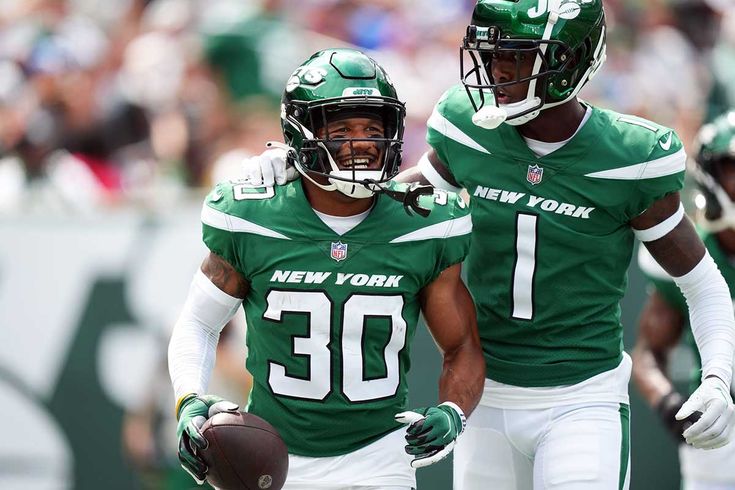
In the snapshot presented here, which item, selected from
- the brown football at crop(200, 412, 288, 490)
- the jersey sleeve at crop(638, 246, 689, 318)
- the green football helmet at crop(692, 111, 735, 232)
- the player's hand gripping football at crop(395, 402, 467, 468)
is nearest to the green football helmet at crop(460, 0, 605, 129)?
the player's hand gripping football at crop(395, 402, 467, 468)

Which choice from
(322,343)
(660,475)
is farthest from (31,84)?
(322,343)

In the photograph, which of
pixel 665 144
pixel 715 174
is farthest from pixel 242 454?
pixel 715 174

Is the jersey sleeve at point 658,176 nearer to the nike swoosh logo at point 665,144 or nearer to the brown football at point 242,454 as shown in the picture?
the nike swoosh logo at point 665,144

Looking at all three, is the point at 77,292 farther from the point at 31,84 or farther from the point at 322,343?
the point at 322,343

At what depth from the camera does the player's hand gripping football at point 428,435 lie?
3.44 metres

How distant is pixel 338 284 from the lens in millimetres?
3643

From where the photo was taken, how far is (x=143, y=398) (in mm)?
6297

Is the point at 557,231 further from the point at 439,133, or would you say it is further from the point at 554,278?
the point at 439,133

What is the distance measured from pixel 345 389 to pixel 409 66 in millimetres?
6125

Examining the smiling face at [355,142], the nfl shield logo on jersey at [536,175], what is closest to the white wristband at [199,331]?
the smiling face at [355,142]

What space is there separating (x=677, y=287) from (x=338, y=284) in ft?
6.17

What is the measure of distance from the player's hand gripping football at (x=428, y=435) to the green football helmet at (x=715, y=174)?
6.27 feet

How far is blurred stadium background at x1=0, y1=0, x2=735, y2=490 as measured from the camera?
248 inches

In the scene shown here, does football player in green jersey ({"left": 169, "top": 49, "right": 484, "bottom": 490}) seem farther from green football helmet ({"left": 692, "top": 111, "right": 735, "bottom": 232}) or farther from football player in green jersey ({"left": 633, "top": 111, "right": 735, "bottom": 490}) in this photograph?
green football helmet ({"left": 692, "top": 111, "right": 735, "bottom": 232})
